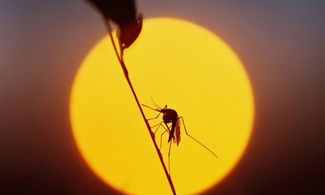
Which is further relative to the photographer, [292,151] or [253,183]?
[292,151]

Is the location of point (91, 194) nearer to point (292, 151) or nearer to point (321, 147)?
point (292, 151)

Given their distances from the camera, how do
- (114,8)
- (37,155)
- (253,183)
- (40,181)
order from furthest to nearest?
(37,155) < (40,181) < (253,183) < (114,8)

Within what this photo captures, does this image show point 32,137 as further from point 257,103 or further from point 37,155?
point 257,103

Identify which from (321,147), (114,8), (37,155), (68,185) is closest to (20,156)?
(37,155)

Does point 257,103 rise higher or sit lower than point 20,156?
lower

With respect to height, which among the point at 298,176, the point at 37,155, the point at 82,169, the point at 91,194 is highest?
the point at 37,155

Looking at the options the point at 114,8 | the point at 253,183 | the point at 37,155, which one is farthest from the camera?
the point at 37,155

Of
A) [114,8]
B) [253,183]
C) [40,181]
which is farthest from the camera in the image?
[40,181]

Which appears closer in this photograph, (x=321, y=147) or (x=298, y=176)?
(x=298, y=176)

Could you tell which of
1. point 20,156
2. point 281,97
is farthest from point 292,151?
point 20,156
